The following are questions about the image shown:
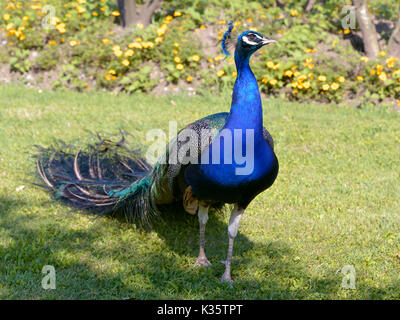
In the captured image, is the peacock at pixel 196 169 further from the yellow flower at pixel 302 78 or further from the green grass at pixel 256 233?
the yellow flower at pixel 302 78

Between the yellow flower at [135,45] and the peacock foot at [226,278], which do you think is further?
the yellow flower at [135,45]

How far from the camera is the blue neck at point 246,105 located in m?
3.40

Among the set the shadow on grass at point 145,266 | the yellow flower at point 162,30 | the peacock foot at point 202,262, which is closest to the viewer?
the shadow on grass at point 145,266

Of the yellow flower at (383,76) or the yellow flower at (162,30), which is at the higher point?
the yellow flower at (162,30)

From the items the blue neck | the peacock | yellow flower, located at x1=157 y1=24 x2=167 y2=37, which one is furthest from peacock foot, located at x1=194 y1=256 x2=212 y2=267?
yellow flower, located at x1=157 y1=24 x2=167 y2=37

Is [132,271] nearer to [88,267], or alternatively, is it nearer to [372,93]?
[88,267]

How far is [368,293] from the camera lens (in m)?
3.71

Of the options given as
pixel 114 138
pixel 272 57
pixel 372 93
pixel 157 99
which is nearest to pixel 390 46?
pixel 372 93

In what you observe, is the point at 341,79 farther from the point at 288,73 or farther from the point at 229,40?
the point at 229,40

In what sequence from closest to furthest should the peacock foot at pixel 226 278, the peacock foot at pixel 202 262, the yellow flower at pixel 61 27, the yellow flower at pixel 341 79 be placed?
the peacock foot at pixel 226 278 < the peacock foot at pixel 202 262 < the yellow flower at pixel 341 79 < the yellow flower at pixel 61 27

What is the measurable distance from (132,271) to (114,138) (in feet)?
9.46

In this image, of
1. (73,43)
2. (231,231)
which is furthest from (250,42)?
(73,43)

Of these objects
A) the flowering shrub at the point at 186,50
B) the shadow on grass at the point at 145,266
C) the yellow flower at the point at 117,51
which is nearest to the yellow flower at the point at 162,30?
the flowering shrub at the point at 186,50

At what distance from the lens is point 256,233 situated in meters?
4.69
